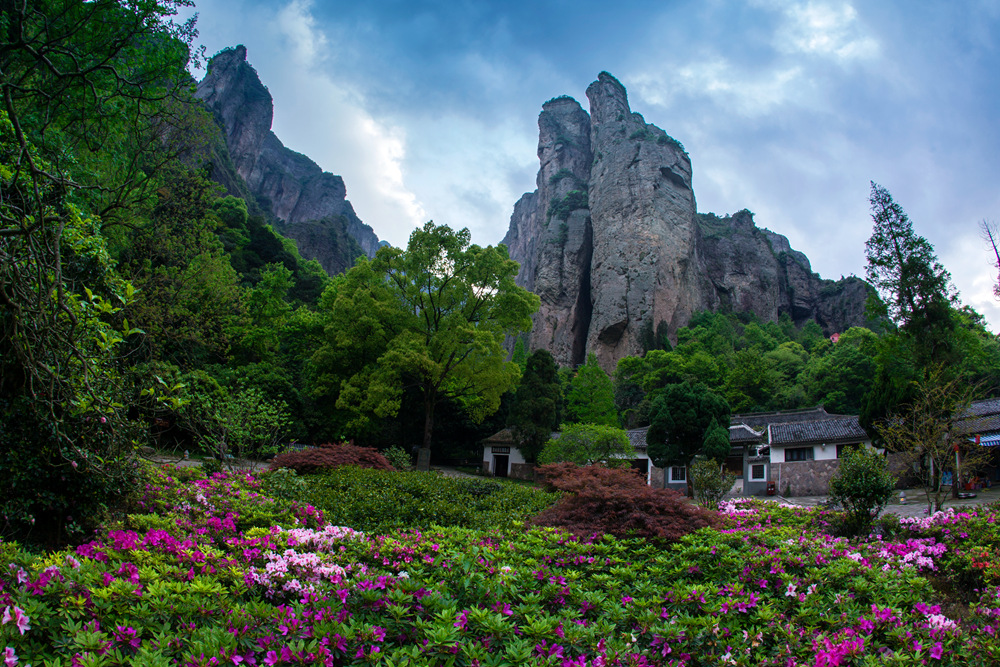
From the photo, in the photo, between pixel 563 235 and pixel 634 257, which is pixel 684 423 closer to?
pixel 634 257

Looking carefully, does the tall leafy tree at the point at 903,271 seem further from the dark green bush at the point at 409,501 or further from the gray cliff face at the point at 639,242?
the gray cliff face at the point at 639,242

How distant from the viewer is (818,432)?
21172 mm

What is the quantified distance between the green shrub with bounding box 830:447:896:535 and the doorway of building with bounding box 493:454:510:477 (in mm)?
19209

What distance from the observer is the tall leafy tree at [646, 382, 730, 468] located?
17406 mm

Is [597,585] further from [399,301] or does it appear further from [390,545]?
[399,301]

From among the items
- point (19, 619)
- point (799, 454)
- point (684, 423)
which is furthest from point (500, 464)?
point (19, 619)

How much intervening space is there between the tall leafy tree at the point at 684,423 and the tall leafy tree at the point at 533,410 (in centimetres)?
592

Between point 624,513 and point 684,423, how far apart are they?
42.1ft

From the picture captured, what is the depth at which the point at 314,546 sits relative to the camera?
4.21 m

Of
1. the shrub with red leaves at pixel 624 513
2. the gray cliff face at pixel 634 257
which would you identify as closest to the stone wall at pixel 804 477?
the shrub with red leaves at pixel 624 513

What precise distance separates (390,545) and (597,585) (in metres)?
1.62

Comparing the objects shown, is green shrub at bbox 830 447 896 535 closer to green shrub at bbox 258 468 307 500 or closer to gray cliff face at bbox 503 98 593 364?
green shrub at bbox 258 468 307 500

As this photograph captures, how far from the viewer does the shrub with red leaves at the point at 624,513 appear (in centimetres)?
530

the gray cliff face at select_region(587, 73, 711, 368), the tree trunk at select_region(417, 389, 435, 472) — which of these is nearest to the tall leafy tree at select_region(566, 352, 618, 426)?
the tree trunk at select_region(417, 389, 435, 472)
